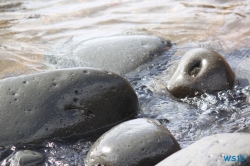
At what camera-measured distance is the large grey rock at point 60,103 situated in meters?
3.81

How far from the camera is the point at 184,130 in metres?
3.92

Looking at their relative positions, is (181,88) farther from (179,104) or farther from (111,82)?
(111,82)

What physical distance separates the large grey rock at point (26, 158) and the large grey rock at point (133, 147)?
16.8 inches

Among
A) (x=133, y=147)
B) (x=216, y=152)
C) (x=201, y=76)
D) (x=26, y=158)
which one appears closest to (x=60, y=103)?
(x=26, y=158)

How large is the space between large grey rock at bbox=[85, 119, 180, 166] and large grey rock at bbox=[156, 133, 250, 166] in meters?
0.35

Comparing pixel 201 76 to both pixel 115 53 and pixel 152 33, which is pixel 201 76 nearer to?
pixel 115 53

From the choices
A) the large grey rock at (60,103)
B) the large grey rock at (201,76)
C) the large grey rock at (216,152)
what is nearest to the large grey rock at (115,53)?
the large grey rock at (201,76)

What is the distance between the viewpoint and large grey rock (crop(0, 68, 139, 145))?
381cm

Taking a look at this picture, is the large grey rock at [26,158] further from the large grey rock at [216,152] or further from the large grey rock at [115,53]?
the large grey rock at [115,53]

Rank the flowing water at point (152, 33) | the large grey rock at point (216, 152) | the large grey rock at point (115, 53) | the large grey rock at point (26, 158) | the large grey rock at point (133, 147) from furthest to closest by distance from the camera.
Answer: the large grey rock at point (115, 53), the flowing water at point (152, 33), the large grey rock at point (26, 158), the large grey rock at point (133, 147), the large grey rock at point (216, 152)

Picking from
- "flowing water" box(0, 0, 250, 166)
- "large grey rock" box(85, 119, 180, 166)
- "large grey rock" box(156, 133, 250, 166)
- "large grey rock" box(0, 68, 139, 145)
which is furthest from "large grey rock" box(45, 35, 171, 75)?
"large grey rock" box(156, 133, 250, 166)

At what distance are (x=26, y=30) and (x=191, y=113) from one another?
12.5ft

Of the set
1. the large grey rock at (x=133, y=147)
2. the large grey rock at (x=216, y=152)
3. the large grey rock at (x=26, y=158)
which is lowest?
the large grey rock at (x=26, y=158)

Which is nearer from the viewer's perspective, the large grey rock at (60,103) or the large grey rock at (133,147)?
the large grey rock at (133,147)
